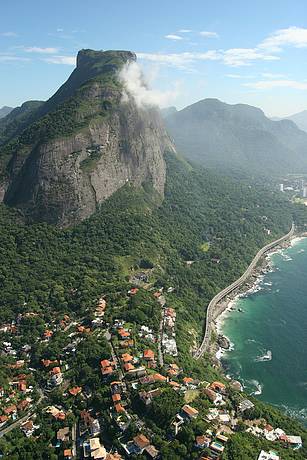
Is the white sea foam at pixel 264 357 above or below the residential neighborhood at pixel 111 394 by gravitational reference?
below

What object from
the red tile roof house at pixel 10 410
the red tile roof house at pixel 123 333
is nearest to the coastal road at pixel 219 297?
the red tile roof house at pixel 123 333

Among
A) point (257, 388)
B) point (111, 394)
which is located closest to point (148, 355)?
point (111, 394)

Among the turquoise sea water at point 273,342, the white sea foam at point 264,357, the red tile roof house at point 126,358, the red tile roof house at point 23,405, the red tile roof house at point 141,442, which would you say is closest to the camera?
the red tile roof house at point 141,442

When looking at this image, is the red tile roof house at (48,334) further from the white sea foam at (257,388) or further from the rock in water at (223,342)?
the white sea foam at (257,388)

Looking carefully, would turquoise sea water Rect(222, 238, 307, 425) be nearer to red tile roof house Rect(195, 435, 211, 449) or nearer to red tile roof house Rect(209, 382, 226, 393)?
red tile roof house Rect(209, 382, 226, 393)

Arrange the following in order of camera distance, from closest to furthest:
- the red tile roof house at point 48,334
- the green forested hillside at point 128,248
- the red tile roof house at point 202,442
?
the red tile roof house at point 202,442 < the red tile roof house at point 48,334 < the green forested hillside at point 128,248

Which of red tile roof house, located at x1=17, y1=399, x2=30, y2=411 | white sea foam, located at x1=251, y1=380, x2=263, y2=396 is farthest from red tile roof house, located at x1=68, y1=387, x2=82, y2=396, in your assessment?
white sea foam, located at x1=251, y1=380, x2=263, y2=396

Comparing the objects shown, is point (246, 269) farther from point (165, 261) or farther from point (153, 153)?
point (153, 153)

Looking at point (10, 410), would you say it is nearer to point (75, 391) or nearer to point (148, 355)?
point (75, 391)
